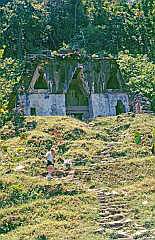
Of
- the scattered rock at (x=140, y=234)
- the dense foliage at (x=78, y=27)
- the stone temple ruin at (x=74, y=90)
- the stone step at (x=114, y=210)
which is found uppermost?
the dense foliage at (x=78, y=27)

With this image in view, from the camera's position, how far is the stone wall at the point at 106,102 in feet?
124

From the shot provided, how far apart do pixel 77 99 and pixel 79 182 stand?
18.1 m

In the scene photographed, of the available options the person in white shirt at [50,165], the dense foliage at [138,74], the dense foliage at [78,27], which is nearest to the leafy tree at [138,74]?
the dense foliage at [138,74]

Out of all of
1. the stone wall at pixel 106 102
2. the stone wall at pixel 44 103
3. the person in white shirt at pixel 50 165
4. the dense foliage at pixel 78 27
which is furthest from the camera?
the dense foliage at pixel 78 27

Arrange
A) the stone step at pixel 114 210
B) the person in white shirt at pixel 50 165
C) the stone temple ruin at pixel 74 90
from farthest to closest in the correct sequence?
the stone temple ruin at pixel 74 90 < the person in white shirt at pixel 50 165 < the stone step at pixel 114 210

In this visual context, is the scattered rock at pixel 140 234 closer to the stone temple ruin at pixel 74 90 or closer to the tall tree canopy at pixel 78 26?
the stone temple ruin at pixel 74 90

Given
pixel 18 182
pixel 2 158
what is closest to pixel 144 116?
pixel 2 158

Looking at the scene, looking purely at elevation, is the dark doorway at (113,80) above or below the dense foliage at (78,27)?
below

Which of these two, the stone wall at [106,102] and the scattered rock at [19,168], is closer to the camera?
the scattered rock at [19,168]

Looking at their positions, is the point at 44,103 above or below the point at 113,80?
below

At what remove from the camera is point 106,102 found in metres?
38.3

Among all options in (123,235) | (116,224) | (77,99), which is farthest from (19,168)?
(77,99)

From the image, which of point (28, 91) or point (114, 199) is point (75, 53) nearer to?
point (28, 91)

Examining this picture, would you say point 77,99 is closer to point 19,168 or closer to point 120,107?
point 120,107
